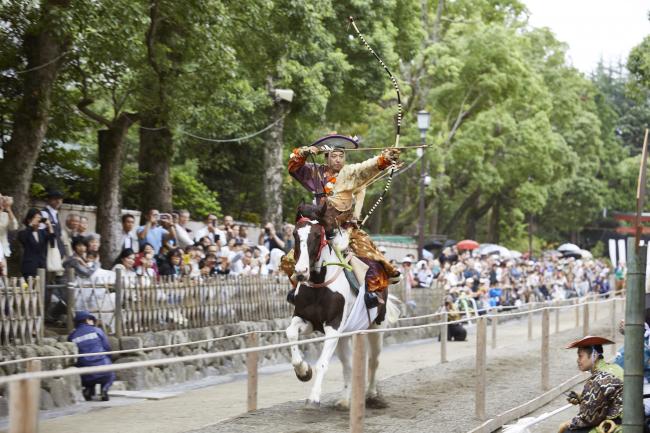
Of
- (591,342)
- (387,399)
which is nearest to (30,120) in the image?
(387,399)

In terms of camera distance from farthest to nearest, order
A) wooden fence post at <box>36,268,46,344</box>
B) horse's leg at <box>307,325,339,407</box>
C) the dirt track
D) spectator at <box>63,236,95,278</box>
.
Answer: spectator at <box>63,236,95,278</box> → wooden fence post at <box>36,268,46,344</box> → horse's leg at <box>307,325,339,407</box> → the dirt track

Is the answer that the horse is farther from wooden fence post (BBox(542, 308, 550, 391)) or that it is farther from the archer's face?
wooden fence post (BBox(542, 308, 550, 391))

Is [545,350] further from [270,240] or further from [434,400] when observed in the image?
[270,240]

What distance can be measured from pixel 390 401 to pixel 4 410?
26.0 feet

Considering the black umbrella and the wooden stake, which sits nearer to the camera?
the wooden stake

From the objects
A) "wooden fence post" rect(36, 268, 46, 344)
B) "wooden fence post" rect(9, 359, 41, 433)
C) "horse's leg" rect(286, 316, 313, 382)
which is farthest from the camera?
"wooden fence post" rect(36, 268, 46, 344)

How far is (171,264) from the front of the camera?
18.5m

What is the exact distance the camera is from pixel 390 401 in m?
12.6

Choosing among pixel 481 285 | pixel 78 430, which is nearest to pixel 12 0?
pixel 78 430

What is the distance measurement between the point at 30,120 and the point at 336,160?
699 cm

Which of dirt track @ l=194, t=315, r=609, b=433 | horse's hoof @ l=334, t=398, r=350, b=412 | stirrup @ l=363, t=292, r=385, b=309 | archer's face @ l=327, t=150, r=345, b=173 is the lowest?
dirt track @ l=194, t=315, r=609, b=433

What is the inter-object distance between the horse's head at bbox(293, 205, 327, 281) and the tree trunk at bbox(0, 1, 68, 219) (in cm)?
708

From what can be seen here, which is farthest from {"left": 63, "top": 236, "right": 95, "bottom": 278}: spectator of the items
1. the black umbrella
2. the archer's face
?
the black umbrella

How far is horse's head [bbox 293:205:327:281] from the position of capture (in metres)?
11.7
